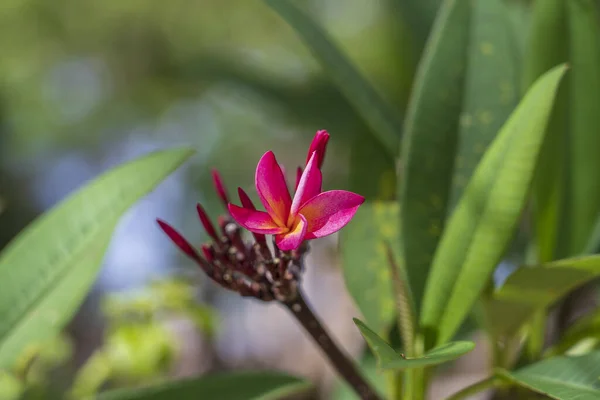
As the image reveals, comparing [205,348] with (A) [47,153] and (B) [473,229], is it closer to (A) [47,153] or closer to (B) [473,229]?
(B) [473,229]

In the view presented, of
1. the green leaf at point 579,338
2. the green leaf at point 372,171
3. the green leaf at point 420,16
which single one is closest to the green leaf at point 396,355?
the green leaf at point 579,338

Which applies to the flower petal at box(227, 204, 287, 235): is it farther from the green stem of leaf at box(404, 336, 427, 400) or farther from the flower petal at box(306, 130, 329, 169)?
the green stem of leaf at box(404, 336, 427, 400)

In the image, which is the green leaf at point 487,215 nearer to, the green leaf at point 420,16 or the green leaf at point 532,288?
the green leaf at point 532,288

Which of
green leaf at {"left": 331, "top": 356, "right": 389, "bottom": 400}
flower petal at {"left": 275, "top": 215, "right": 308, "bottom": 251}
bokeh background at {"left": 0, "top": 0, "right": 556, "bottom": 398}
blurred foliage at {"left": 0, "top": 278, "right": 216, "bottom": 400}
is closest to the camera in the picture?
flower petal at {"left": 275, "top": 215, "right": 308, "bottom": 251}

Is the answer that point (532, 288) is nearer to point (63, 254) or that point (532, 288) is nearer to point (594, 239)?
point (594, 239)

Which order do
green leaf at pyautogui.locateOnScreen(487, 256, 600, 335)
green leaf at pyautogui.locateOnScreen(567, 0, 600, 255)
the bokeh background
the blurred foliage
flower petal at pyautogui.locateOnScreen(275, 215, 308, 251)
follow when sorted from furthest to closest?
the bokeh background
the blurred foliage
green leaf at pyautogui.locateOnScreen(567, 0, 600, 255)
green leaf at pyautogui.locateOnScreen(487, 256, 600, 335)
flower petal at pyautogui.locateOnScreen(275, 215, 308, 251)

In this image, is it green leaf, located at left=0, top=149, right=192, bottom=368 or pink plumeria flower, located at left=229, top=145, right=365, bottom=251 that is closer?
pink plumeria flower, located at left=229, top=145, right=365, bottom=251

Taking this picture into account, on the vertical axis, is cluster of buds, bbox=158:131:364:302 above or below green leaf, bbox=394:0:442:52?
below

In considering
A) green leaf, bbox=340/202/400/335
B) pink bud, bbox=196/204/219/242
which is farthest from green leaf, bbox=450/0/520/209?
pink bud, bbox=196/204/219/242
